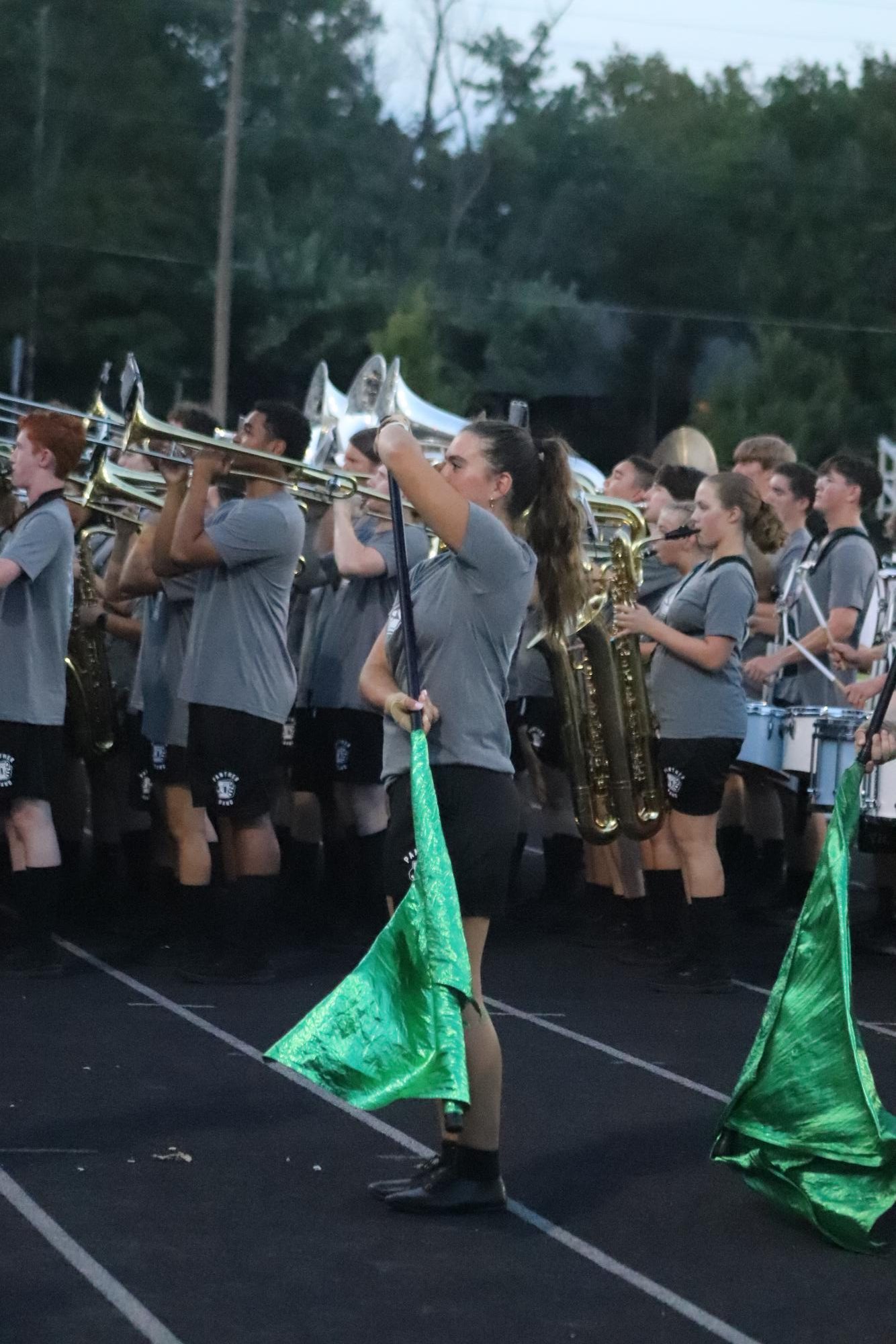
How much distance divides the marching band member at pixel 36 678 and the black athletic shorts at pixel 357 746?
1.47 m

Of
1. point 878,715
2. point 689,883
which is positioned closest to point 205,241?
point 689,883

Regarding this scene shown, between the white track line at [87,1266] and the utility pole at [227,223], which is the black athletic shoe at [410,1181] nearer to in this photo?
the white track line at [87,1266]

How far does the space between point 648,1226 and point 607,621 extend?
3824 millimetres

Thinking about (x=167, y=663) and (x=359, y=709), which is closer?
(x=167, y=663)

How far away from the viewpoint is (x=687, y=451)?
42.8 feet

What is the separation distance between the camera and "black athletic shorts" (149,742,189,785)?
25.8ft

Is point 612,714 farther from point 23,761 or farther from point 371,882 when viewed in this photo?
point 23,761

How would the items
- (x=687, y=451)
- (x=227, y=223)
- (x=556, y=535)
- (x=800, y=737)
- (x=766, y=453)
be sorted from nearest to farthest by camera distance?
(x=556, y=535), (x=800, y=737), (x=766, y=453), (x=687, y=451), (x=227, y=223)

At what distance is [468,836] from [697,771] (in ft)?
9.30

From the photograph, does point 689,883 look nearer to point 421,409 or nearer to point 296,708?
point 296,708

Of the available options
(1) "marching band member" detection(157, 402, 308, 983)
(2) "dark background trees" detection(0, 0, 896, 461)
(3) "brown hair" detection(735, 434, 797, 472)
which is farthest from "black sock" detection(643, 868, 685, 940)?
(2) "dark background trees" detection(0, 0, 896, 461)

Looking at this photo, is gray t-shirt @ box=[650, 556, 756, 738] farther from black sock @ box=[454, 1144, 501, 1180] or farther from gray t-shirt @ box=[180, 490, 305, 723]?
black sock @ box=[454, 1144, 501, 1180]

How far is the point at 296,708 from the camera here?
8.74m

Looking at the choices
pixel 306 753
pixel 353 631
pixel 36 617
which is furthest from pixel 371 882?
pixel 36 617
